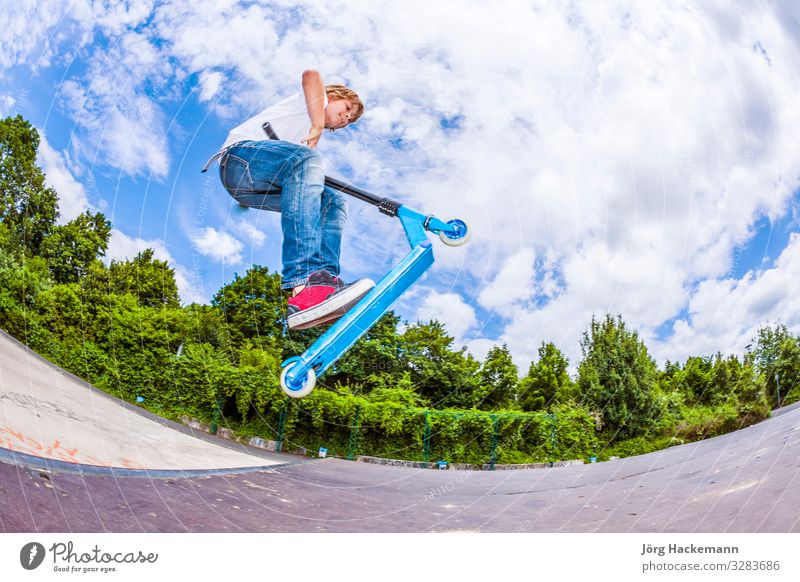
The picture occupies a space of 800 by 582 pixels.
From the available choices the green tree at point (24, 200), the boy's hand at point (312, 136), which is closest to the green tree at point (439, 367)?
the boy's hand at point (312, 136)

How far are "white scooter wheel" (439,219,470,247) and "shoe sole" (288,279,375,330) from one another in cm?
32

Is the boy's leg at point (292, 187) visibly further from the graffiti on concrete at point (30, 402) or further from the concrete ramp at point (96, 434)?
the graffiti on concrete at point (30, 402)

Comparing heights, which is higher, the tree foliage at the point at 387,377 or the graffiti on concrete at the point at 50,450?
the tree foliage at the point at 387,377

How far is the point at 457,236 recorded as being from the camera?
1810 millimetres

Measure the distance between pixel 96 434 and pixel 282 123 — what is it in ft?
4.09

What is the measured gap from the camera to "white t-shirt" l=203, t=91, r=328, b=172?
1750 mm

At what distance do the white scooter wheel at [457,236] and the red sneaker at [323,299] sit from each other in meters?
0.32

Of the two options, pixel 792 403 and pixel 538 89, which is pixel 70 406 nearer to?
pixel 538 89

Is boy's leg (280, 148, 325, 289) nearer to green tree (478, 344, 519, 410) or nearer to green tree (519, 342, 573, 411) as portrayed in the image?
green tree (478, 344, 519, 410)

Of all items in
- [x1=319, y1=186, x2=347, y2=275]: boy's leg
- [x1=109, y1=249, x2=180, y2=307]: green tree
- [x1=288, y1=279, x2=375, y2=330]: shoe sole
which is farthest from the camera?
[x1=109, y1=249, x2=180, y2=307]: green tree

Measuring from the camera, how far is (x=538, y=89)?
1.93 meters

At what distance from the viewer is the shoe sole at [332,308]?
1.61 meters

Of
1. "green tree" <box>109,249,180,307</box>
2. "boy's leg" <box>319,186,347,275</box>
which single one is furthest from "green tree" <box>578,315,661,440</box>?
"green tree" <box>109,249,180,307</box>
